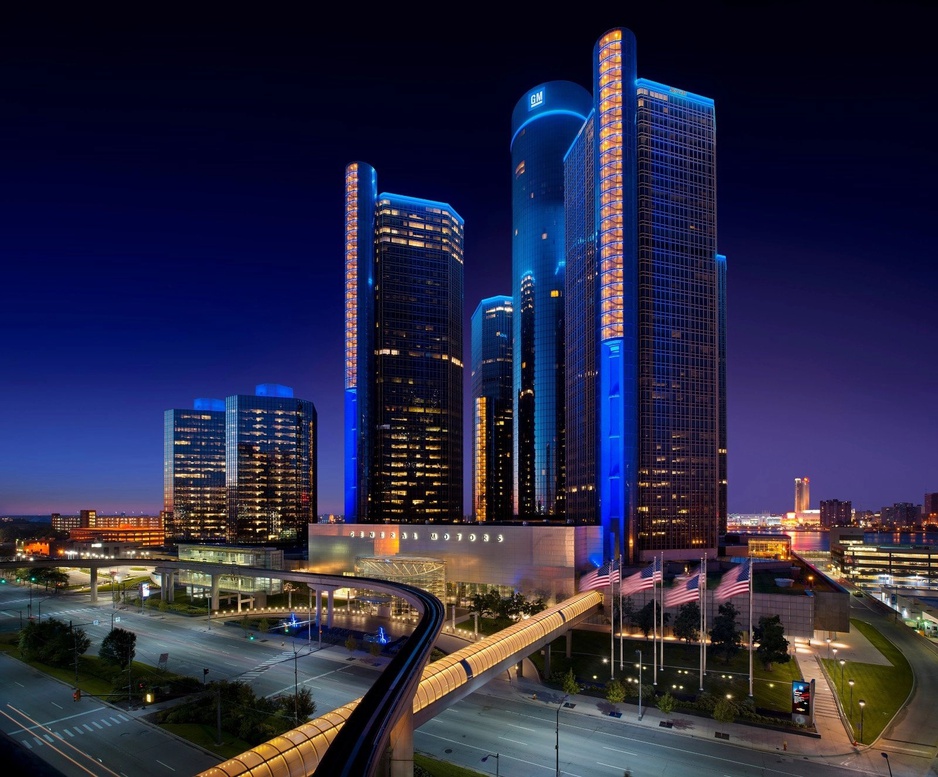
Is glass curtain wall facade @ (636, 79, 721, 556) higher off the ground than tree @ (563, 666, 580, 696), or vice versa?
glass curtain wall facade @ (636, 79, 721, 556)

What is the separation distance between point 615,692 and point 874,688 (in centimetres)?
3196

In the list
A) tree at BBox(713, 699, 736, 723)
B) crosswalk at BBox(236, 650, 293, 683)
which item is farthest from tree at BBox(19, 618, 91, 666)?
tree at BBox(713, 699, 736, 723)

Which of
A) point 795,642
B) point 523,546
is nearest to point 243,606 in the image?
point 523,546

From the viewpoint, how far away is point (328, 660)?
8488 centimetres

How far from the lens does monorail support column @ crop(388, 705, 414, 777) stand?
3700 cm

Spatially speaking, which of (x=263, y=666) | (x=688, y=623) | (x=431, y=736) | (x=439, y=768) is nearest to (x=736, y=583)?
(x=688, y=623)

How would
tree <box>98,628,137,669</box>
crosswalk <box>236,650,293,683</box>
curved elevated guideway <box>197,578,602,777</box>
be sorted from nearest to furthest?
curved elevated guideway <box>197,578,602,777</box>
tree <box>98,628,137,669</box>
crosswalk <box>236,650,293,683</box>

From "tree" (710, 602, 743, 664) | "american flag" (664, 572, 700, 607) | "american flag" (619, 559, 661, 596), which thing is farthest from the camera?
"tree" (710, 602, 743, 664)

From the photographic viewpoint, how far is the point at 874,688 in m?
69.9

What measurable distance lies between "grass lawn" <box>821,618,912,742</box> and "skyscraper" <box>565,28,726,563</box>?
5196cm

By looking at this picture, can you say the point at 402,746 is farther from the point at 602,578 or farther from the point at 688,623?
the point at 688,623

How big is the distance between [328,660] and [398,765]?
2045 inches

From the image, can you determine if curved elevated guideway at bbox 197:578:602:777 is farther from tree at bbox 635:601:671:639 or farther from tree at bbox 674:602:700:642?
tree at bbox 674:602:700:642

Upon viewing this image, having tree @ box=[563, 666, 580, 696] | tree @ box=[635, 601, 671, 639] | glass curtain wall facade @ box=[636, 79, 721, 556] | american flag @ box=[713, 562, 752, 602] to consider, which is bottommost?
tree @ box=[563, 666, 580, 696]
